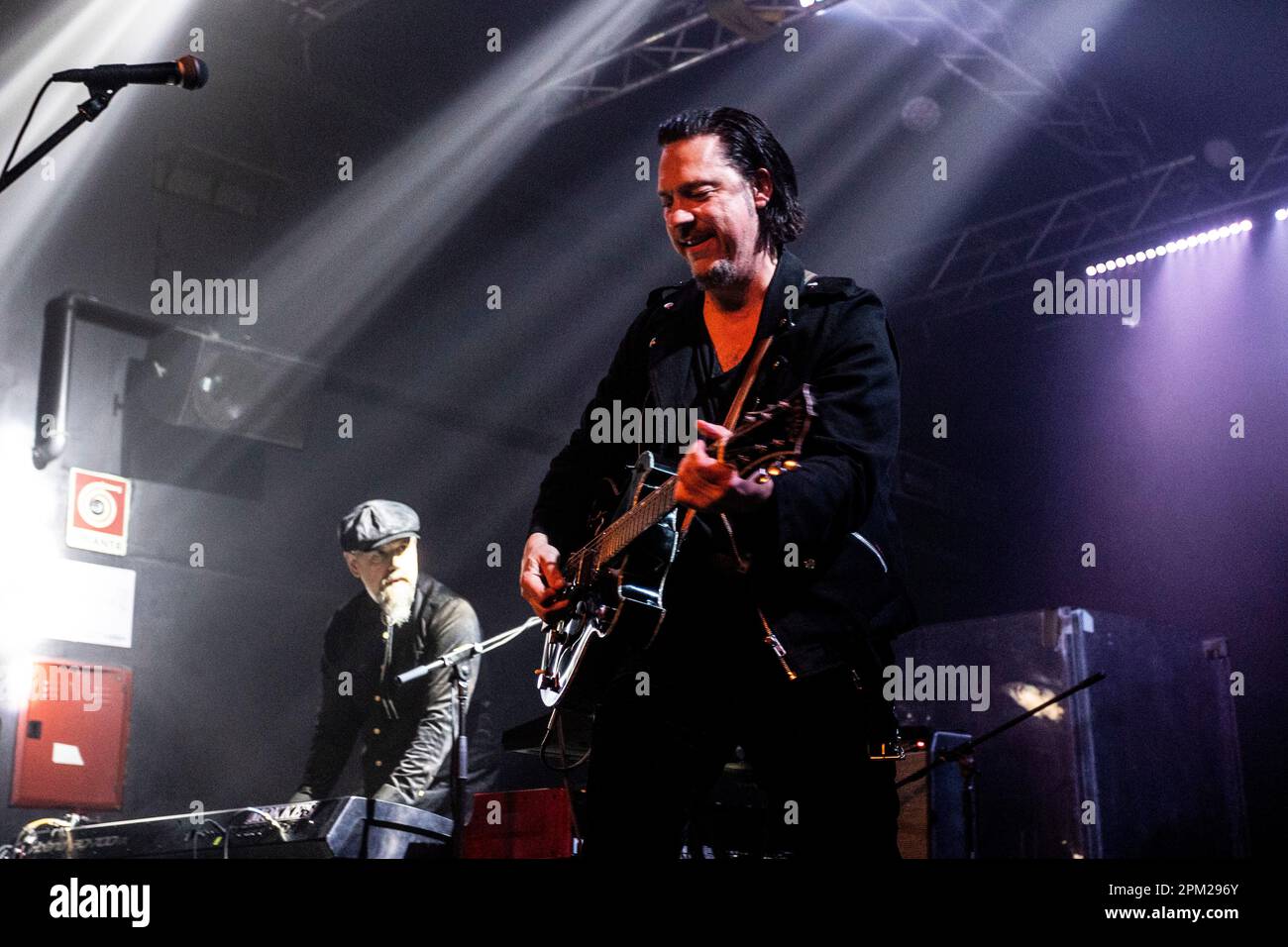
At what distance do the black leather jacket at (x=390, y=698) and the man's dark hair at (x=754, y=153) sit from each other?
3973 mm

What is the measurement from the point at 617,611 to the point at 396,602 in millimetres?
4600

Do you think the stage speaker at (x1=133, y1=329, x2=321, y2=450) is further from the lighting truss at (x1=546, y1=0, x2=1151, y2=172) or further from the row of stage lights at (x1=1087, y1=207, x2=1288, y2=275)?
the row of stage lights at (x1=1087, y1=207, x2=1288, y2=275)

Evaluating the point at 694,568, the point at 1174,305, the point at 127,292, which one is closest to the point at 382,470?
the point at 127,292

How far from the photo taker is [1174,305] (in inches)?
417

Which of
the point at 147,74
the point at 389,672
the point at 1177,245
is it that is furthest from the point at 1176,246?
the point at 147,74

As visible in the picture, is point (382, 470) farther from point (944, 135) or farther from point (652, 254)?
point (944, 135)

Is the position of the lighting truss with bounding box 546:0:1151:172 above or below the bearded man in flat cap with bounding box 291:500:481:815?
above

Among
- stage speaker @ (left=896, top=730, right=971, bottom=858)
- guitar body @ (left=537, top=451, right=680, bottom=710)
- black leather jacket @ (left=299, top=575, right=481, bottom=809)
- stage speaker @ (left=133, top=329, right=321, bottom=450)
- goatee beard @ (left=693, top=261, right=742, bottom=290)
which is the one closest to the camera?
guitar body @ (left=537, top=451, right=680, bottom=710)

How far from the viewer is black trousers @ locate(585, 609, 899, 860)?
229cm

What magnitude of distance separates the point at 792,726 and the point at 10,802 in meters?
6.52

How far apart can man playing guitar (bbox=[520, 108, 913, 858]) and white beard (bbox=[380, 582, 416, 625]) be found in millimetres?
4415

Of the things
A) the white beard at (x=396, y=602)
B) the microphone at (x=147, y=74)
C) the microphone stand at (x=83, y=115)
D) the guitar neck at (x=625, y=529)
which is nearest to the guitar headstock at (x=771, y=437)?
the guitar neck at (x=625, y=529)

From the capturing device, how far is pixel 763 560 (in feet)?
7.67

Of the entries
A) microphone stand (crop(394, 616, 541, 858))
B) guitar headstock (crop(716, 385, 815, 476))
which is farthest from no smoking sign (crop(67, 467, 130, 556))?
guitar headstock (crop(716, 385, 815, 476))
